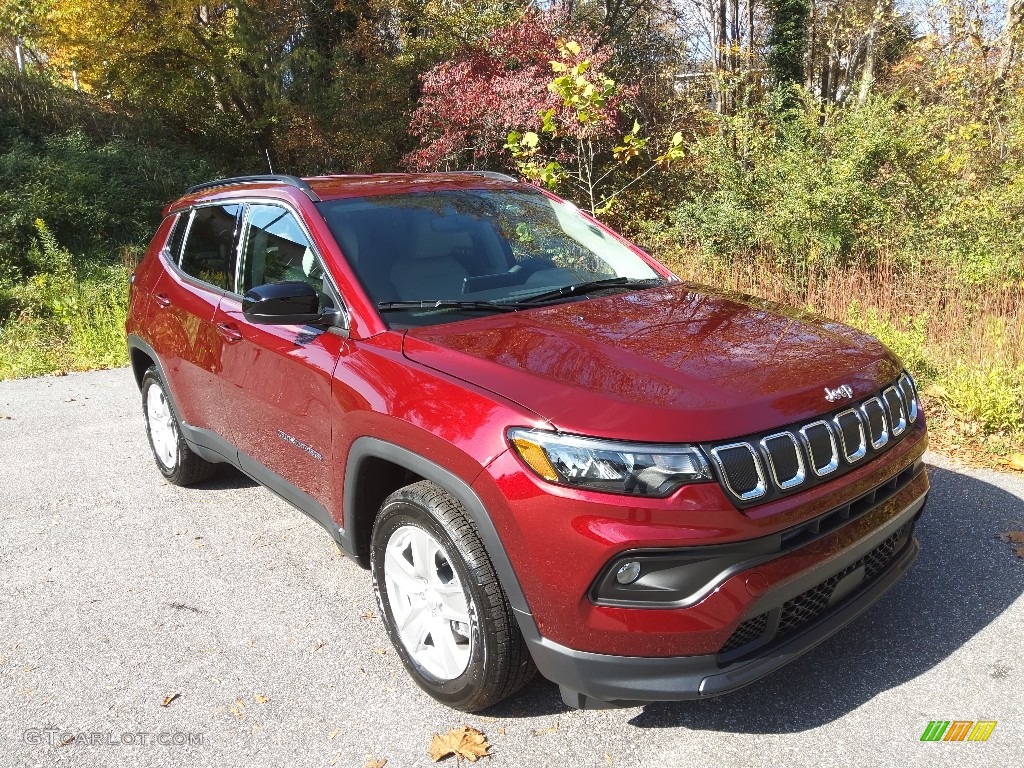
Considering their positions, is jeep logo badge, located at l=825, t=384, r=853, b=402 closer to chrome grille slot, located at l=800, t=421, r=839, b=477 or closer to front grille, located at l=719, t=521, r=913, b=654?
chrome grille slot, located at l=800, t=421, r=839, b=477

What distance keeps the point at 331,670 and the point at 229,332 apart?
1.66m

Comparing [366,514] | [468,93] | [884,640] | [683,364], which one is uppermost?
[468,93]

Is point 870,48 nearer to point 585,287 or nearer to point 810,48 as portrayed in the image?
point 810,48

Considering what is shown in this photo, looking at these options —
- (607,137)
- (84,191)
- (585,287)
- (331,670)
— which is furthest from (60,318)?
(585,287)

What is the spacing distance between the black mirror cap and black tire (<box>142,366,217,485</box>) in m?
1.95

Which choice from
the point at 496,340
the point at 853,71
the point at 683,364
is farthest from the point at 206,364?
the point at 853,71

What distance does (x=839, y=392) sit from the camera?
2.59 metres

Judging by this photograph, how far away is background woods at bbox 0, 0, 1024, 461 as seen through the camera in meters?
8.11

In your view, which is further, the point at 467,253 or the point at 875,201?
the point at 875,201

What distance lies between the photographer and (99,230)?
49.6 ft

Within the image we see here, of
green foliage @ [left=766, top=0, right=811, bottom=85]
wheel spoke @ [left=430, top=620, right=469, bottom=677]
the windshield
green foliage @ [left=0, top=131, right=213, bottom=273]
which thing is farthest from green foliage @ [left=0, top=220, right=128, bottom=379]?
green foliage @ [left=766, top=0, right=811, bottom=85]

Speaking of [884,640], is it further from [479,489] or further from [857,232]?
[857,232]

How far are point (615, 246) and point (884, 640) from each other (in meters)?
2.17

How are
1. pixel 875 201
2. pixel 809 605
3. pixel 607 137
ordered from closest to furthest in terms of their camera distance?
pixel 809 605
pixel 875 201
pixel 607 137
